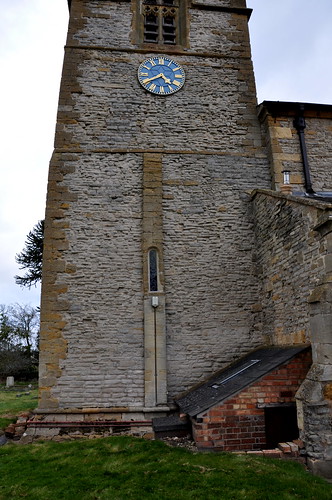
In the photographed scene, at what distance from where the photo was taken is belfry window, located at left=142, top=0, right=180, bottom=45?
12523mm

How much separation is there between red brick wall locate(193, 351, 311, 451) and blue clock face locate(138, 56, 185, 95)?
338 inches

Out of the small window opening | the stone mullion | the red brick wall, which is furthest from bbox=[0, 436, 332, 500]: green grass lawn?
the small window opening

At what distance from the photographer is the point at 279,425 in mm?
6746

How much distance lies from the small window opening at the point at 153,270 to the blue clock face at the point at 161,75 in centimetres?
502

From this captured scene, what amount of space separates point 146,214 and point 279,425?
18.8 ft

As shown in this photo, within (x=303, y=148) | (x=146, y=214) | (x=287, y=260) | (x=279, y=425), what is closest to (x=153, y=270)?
(x=146, y=214)

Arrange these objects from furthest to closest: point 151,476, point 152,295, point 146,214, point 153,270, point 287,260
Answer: point 146,214
point 153,270
point 152,295
point 287,260
point 151,476

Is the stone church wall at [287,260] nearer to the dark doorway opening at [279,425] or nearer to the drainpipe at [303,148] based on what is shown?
the dark doorway opening at [279,425]

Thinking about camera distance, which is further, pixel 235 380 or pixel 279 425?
pixel 235 380

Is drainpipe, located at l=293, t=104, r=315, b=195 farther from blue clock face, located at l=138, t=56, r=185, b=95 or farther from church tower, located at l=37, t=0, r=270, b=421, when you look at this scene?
blue clock face, located at l=138, t=56, r=185, b=95

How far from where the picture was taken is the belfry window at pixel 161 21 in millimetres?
12523

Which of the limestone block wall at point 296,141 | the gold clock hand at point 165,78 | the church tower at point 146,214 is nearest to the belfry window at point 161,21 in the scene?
the church tower at point 146,214

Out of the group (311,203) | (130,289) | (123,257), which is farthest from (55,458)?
(311,203)

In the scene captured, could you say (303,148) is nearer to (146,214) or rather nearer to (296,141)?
(296,141)
